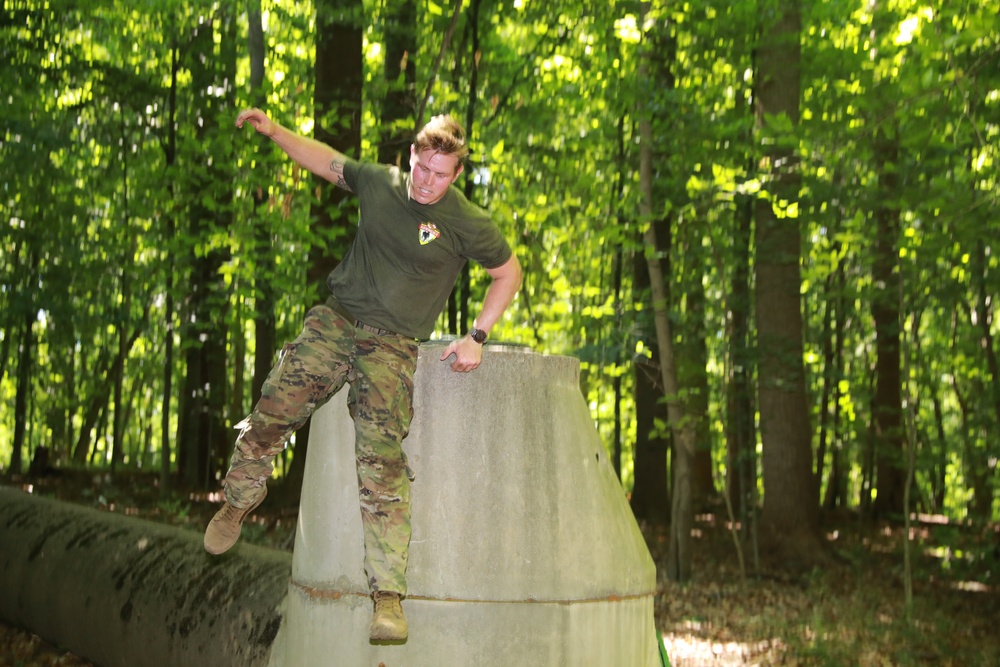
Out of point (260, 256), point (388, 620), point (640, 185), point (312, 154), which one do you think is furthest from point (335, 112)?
point (388, 620)

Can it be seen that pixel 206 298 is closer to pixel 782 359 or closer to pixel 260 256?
pixel 260 256

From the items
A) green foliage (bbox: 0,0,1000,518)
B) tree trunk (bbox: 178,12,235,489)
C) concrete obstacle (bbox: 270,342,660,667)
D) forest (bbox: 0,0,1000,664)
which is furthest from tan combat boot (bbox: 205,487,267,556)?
tree trunk (bbox: 178,12,235,489)

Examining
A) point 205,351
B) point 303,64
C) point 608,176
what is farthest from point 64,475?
point 608,176

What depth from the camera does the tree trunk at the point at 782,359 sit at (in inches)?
484

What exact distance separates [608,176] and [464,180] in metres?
3.86

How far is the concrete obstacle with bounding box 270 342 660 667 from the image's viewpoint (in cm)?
431

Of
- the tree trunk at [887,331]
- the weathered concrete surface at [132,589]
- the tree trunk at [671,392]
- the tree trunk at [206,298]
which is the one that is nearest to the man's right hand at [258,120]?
the weathered concrete surface at [132,589]

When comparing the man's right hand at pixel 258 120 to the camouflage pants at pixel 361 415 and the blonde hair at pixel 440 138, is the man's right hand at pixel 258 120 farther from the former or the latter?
the camouflage pants at pixel 361 415

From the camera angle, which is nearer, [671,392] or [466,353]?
[466,353]

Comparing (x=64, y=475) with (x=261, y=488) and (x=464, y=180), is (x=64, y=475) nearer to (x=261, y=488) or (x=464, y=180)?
(x=464, y=180)

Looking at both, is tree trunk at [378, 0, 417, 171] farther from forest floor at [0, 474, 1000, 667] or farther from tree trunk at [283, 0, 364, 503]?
forest floor at [0, 474, 1000, 667]

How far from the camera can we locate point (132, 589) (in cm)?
635

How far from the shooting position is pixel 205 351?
17062 millimetres

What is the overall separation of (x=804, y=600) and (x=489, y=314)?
7911mm
